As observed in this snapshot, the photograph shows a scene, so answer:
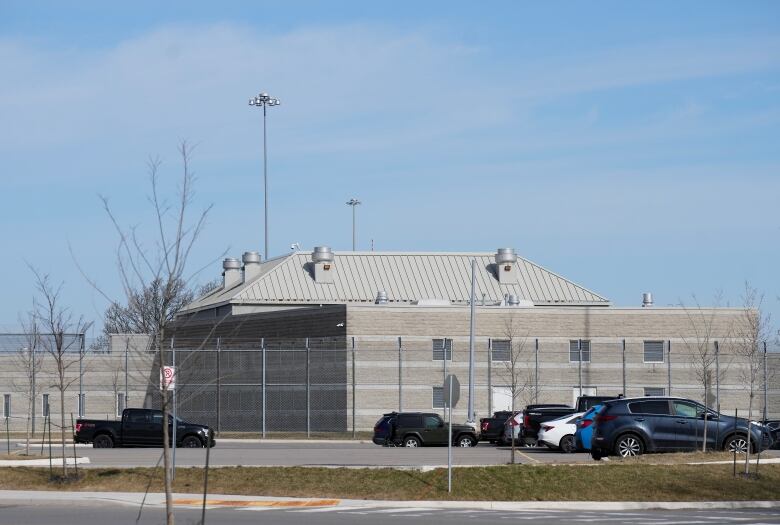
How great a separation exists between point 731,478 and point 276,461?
37.2ft

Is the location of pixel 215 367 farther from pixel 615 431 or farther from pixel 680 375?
pixel 615 431

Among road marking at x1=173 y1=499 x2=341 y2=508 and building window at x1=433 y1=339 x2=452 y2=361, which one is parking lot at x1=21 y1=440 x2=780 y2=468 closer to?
road marking at x1=173 y1=499 x2=341 y2=508

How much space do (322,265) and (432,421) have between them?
102 ft

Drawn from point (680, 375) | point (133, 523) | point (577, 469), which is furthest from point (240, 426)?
point (133, 523)

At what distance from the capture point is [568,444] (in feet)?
119

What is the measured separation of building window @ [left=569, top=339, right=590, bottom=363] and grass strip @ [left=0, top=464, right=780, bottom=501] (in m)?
32.3

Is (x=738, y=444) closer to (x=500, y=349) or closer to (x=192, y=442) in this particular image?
(x=192, y=442)

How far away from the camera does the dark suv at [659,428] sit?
98.0 ft

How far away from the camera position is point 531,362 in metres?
57.5

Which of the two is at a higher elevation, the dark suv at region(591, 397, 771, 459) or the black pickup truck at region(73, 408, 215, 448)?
the dark suv at region(591, 397, 771, 459)

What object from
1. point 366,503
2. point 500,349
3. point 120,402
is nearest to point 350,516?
point 366,503

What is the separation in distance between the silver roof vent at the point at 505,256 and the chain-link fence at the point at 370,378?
1567 centimetres

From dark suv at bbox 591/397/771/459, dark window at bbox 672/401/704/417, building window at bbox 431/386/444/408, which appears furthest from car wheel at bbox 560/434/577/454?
building window at bbox 431/386/444/408

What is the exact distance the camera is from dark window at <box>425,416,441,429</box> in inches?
1711
